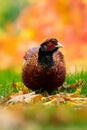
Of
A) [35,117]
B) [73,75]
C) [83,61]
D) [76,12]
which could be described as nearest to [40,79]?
[73,75]

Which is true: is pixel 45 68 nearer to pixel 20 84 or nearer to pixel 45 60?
pixel 45 60

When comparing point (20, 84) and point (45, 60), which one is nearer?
point (45, 60)

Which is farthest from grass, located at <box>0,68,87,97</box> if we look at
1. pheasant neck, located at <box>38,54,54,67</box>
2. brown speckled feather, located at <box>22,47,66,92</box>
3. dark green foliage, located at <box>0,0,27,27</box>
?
dark green foliage, located at <box>0,0,27,27</box>

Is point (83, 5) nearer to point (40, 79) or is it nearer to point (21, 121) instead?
point (40, 79)

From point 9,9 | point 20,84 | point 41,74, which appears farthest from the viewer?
point 9,9

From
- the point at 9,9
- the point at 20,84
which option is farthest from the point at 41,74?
the point at 9,9

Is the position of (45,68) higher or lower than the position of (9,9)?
lower

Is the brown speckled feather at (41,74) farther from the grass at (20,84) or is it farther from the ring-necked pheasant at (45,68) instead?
the grass at (20,84)

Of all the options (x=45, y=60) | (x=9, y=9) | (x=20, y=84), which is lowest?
(x=20, y=84)
